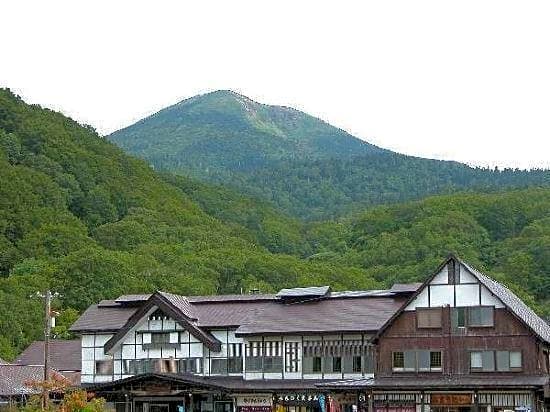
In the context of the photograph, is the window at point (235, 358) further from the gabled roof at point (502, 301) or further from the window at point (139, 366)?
the gabled roof at point (502, 301)

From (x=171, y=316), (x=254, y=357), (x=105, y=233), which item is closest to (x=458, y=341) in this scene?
(x=254, y=357)

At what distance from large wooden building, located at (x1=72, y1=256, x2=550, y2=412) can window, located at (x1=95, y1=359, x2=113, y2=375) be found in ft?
0.17

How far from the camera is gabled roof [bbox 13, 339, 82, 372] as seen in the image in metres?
62.0

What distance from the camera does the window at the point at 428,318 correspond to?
150 ft

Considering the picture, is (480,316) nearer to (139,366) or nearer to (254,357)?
(254,357)

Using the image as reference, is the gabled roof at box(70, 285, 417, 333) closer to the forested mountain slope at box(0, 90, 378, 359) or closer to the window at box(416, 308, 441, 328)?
the window at box(416, 308, 441, 328)

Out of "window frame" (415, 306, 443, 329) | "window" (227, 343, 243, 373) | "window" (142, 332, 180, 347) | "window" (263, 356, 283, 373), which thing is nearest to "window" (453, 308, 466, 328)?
"window frame" (415, 306, 443, 329)

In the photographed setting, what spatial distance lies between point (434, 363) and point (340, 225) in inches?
4507

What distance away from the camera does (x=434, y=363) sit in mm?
45500

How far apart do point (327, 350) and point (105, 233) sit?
8121 cm

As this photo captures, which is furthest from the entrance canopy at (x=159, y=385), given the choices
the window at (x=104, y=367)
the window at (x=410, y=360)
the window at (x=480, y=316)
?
the window at (x=480, y=316)

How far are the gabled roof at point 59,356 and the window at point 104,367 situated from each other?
298 inches

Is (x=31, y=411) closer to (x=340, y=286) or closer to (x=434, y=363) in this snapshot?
(x=434, y=363)

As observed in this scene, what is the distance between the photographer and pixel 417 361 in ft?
150
